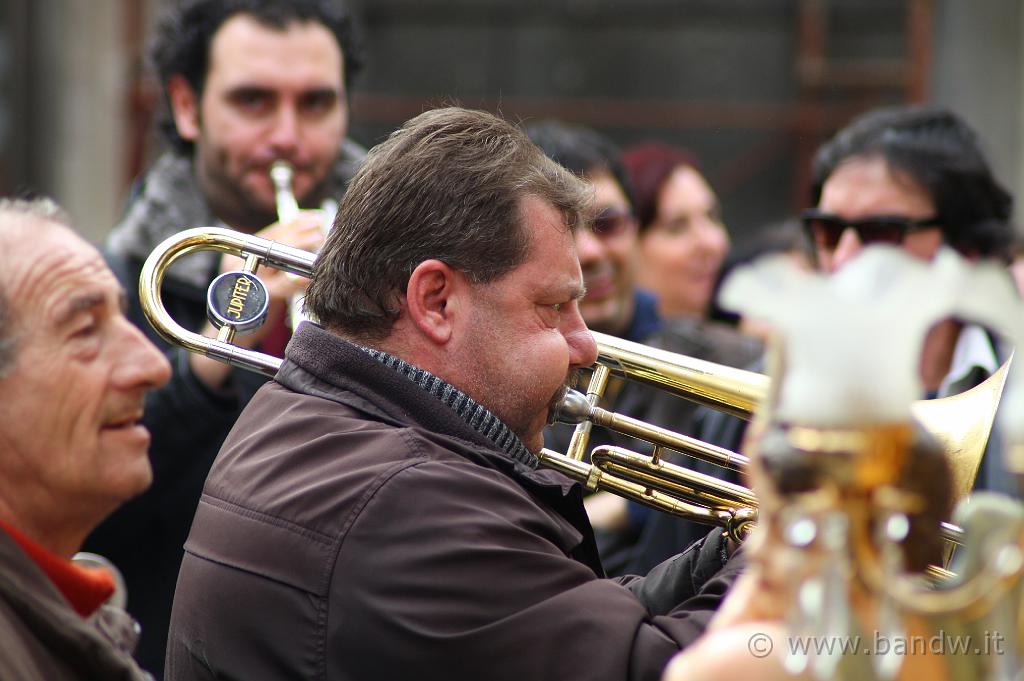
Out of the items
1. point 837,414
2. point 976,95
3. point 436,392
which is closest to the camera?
point 837,414

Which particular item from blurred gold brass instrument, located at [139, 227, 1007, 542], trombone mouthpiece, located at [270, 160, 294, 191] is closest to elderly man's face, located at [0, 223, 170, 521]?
blurred gold brass instrument, located at [139, 227, 1007, 542]

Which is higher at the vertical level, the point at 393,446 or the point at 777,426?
the point at 777,426

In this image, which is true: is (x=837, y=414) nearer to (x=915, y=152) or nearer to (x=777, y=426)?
(x=777, y=426)

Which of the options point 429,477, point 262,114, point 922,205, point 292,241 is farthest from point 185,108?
point 429,477

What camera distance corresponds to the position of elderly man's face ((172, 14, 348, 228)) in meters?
3.74

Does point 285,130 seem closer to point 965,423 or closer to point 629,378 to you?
point 629,378

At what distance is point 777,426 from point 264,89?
2.76m

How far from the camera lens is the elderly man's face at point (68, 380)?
2.14 meters

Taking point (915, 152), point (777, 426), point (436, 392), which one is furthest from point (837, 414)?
point (915, 152)

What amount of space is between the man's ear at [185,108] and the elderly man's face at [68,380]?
165 cm

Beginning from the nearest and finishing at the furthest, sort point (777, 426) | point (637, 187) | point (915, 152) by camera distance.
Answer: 1. point (777, 426)
2. point (915, 152)
3. point (637, 187)

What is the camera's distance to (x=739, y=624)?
4.51 ft

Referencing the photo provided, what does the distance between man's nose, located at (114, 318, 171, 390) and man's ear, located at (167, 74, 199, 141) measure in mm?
1698

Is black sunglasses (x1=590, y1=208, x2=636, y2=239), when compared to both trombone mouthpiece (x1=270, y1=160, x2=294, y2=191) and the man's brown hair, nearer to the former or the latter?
trombone mouthpiece (x1=270, y1=160, x2=294, y2=191)
